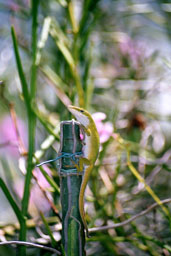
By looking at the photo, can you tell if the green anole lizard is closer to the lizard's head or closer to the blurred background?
the lizard's head

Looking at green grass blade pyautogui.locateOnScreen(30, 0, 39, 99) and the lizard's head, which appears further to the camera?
green grass blade pyautogui.locateOnScreen(30, 0, 39, 99)

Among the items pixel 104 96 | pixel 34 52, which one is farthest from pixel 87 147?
pixel 104 96

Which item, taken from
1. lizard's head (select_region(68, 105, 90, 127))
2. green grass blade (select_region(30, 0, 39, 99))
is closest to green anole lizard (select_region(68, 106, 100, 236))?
lizard's head (select_region(68, 105, 90, 127))

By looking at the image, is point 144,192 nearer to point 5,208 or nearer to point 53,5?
point 5,208

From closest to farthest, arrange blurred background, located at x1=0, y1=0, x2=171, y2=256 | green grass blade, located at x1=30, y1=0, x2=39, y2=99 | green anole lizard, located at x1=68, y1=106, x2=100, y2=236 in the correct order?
1. green anole lizard, located at x1=68, y1=106, x2=100, y2=236
2. green grass blade, located at x1=30, y1=0, x2=39, y2=99
3. blurred background, located at x1=0, y1=0, x2=171, y2=256

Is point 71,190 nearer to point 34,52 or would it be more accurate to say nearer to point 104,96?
point 34,52

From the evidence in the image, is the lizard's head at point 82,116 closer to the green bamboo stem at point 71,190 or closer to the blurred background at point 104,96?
the green bamboo stem at point 71,190

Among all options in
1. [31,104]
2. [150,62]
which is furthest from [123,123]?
[31,104]
